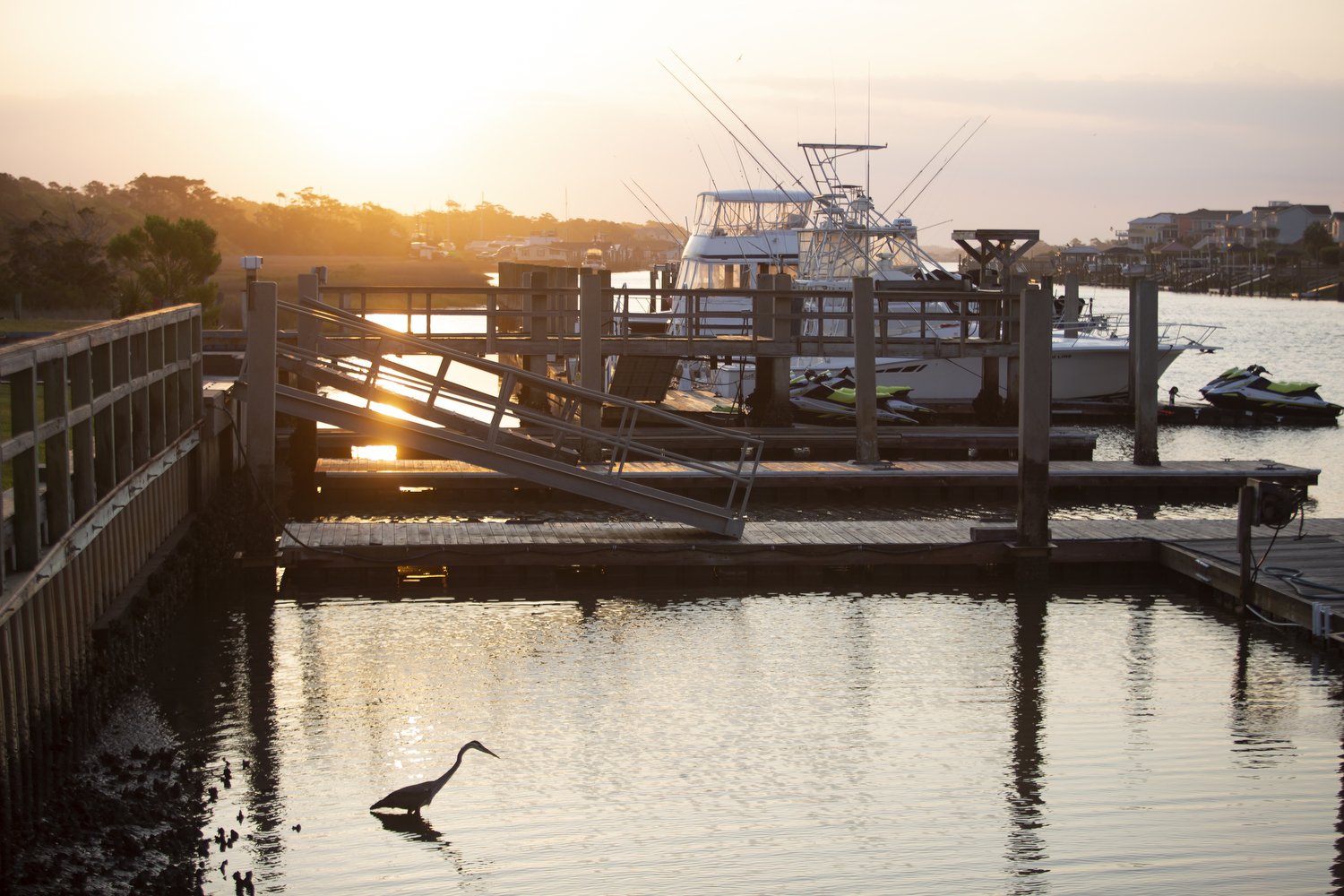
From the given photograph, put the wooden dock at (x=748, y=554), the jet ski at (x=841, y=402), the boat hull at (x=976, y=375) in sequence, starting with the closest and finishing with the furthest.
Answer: the wooden dock at (x=748, y=554)
the jet ski at (x=841, y=402)
the boat hull at (x=976, y=375)

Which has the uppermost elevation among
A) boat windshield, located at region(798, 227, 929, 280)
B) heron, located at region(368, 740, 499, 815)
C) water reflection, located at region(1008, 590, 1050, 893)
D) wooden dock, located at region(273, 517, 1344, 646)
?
boat windshield, located at region(798, 227, 929, 280)

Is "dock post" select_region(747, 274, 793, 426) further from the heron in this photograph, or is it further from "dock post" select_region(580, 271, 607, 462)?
the heron

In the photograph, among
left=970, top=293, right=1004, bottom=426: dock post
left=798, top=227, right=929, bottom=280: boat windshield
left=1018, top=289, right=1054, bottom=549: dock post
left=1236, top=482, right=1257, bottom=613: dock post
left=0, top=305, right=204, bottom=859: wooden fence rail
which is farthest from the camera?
left=798, top=227, right=929, bottom=280: boat windshield

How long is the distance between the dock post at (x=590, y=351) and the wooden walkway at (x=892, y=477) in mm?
724

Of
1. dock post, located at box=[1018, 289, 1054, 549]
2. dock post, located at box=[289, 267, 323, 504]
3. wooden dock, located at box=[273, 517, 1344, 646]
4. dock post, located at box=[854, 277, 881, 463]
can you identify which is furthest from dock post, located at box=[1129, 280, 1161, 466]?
dock post, located at box=[289, 267, 323, 504]

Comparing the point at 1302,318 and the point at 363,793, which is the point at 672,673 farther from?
the point at 1302,318

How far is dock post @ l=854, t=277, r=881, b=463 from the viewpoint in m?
22.5

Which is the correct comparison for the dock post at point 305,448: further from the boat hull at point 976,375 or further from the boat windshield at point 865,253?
the boat windshield at point 865,253

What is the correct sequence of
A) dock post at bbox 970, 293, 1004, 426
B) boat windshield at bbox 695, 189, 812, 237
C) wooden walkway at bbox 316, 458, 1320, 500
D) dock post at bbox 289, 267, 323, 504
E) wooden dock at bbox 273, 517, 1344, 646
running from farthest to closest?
boat windshield at bbox 695, 189, 812, 237, dock post at bbox 970, 293, 1004, 426, dock post at bbox 289, 267, 323, 504, wooden walkway at bbox 316, 458, 1320, 500, wooden dock at bbox 273, 517, 1344, 646

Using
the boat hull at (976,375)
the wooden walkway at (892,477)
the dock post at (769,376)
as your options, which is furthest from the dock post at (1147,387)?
the boat hull at (976,375)

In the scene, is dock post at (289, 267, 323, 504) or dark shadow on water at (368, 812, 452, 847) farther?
dock post at (289, 267, 323, 504)

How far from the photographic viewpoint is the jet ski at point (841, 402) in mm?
28844

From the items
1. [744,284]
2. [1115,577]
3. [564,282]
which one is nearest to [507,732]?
[1115,577]

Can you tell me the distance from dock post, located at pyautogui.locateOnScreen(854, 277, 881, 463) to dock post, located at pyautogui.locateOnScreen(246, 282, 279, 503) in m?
9.60
